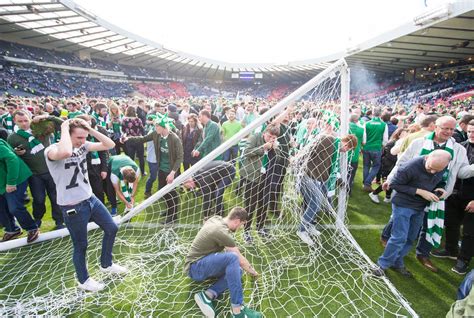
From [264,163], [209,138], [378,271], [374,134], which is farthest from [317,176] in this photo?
[374,134]

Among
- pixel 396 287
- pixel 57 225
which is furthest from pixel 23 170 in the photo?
pixel 396 287

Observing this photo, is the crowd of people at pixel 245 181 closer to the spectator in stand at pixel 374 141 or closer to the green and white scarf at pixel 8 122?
the spectator in stand at pixel 374 141

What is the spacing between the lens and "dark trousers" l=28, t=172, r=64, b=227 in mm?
3744

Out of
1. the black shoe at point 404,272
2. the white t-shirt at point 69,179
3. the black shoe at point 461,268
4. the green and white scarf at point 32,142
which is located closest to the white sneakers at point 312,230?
the black shoe at point 404,272

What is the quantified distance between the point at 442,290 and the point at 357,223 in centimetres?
153

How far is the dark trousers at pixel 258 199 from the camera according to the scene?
382 cm

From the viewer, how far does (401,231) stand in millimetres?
2842

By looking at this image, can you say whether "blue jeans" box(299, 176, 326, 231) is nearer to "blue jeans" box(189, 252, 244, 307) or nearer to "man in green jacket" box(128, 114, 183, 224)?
"blue jeans" box(189, 252, 244, 307)

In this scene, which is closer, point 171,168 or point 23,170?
point 23,170

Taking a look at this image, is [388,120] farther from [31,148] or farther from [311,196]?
[31,148]

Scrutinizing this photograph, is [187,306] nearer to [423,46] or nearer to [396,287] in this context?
[396,287]

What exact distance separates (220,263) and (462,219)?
3.24m

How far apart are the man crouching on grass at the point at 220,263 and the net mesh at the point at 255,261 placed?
0.59 feet

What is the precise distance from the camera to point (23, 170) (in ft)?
11.6
